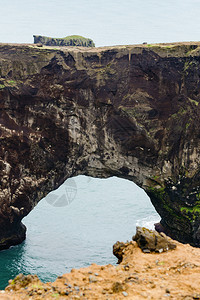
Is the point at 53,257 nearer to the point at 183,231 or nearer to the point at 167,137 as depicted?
the point at 183,231

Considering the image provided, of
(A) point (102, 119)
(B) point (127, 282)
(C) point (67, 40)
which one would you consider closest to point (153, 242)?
(B) point (127, 282)

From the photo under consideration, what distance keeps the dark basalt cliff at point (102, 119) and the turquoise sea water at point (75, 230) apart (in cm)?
A: 326

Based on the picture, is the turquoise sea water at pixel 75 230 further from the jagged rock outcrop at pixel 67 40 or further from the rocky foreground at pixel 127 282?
the jagged rock outcrop at pixel 67 40

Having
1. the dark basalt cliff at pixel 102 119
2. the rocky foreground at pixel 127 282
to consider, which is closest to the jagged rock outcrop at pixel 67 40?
the dark basalt cliff at pixel 102 119

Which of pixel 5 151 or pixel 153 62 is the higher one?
pixel 153 62

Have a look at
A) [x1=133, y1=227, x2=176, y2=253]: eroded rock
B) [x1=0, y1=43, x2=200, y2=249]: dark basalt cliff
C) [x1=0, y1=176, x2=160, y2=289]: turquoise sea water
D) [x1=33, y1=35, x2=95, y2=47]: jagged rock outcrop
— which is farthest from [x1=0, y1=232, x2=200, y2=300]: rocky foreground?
[x1=33, y1=35, x2=95, y2=47]: jagged rock outcrop

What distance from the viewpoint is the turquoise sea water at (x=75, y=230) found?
2666 centimetres

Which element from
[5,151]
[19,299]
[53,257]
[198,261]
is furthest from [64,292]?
[5,151]

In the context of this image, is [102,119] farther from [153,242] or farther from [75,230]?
[153,242]

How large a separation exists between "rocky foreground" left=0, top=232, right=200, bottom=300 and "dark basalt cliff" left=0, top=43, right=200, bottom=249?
17779 mm

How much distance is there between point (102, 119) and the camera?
30547 millimetres

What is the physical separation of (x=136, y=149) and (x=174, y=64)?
317 inches

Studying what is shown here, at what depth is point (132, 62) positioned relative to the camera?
29.6 m

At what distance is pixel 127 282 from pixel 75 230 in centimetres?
2245
